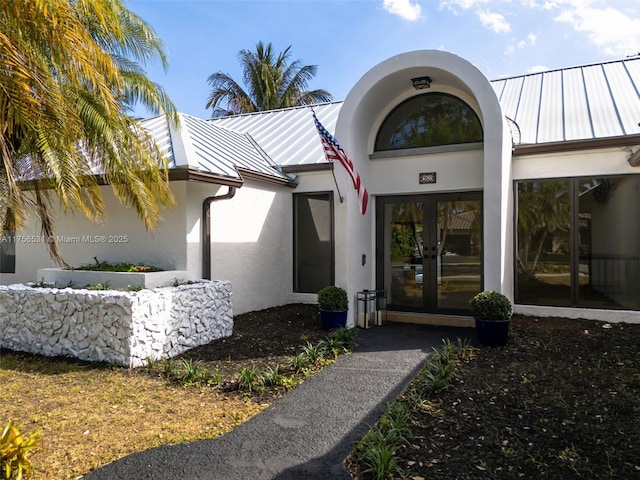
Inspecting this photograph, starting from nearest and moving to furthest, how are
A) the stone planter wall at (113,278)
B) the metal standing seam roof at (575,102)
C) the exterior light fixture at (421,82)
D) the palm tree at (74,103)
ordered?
the palm tree at (74,103)
the stone planter wall at (113,278)
the exterior light fixture at (421,82)
the metal standing seam roof at (575,102)

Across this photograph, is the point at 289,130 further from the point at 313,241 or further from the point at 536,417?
the point at 536,417

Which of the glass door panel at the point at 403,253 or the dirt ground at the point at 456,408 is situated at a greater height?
the glass door panel at the point at 403,253

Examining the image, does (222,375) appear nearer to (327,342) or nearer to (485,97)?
(327,342)

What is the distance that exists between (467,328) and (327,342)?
3.22 meters

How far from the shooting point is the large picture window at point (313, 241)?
1069 centimetres

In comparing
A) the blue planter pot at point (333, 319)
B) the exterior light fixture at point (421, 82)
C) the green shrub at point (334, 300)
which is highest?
the exterior light fixture at point (421, 82)

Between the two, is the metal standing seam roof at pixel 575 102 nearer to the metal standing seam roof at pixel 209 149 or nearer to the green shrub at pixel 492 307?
the green shrub at pixel 492 307

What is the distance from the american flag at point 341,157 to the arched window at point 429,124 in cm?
154

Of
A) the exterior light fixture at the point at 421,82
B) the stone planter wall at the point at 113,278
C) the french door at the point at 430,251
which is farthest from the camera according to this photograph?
the french door at the point at 430,251

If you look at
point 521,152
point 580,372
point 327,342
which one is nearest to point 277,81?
point 521,152

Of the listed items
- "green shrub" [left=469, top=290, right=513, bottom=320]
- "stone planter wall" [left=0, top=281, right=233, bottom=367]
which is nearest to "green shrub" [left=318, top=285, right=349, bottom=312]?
"stone planter wall" [left=0, top=281, right=233, bottom=367]

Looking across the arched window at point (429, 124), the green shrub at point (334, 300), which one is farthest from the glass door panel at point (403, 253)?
the green shrub at point (334, 300)

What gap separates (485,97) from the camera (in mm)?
8023

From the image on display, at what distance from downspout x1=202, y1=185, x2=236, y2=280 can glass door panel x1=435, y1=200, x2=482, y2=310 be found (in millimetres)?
4491
